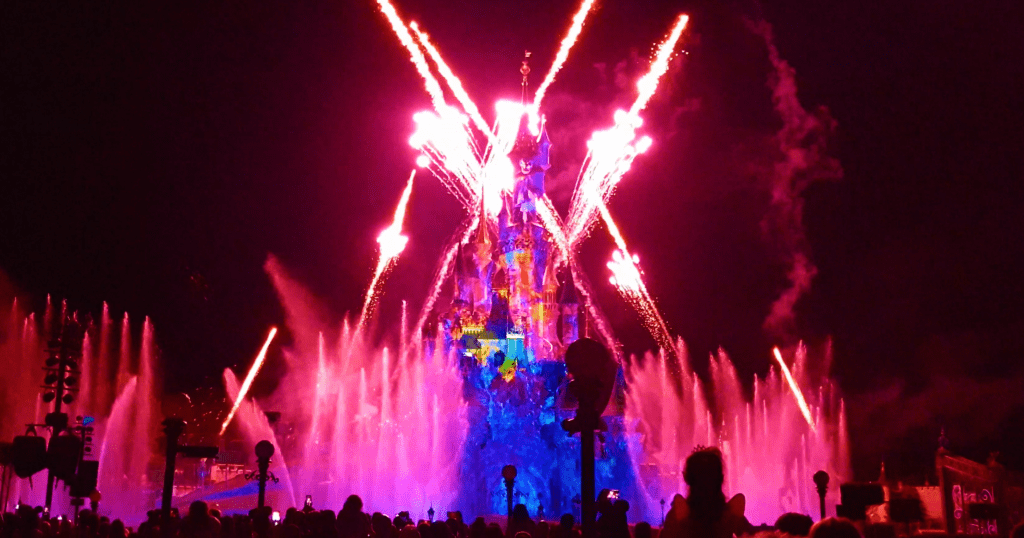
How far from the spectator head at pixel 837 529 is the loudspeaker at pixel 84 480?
15545mm

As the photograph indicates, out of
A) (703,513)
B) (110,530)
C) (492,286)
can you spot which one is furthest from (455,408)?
(703,513)

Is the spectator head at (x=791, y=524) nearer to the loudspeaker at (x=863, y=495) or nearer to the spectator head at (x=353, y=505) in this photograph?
the loudspeaker at (x=863, y=495)

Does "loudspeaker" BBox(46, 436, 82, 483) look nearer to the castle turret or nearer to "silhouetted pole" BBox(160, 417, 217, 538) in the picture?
"silhouetted pole" BBox(160, 417, 217, 538)

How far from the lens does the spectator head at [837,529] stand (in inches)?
205

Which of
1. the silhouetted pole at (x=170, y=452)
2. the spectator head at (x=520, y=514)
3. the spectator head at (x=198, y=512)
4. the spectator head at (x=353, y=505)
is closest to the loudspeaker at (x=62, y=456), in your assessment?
the silhouetted pole at (x=170, y=452)

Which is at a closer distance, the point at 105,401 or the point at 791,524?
the point at 791,524

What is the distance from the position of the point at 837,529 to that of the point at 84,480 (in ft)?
52.0

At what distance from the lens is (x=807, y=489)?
49.4 meters

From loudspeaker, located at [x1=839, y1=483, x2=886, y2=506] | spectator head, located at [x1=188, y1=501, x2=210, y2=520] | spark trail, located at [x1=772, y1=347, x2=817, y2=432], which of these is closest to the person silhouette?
loudspeaker, located at [x1=839, y1=483, x2=886, y2=506]

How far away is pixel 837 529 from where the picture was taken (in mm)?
5223

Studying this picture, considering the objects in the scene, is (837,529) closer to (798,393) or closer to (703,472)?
(703,472)

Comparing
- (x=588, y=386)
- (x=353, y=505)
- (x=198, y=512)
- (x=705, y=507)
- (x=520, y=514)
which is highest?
(x=588, y=386)

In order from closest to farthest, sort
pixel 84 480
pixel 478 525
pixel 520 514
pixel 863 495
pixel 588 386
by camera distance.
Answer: pixel 588 386 < pixel 863 495 < pixel 478 525 < pixel 520 514 < pixel 84 480

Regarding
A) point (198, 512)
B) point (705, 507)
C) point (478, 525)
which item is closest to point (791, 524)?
point (705, 507)
